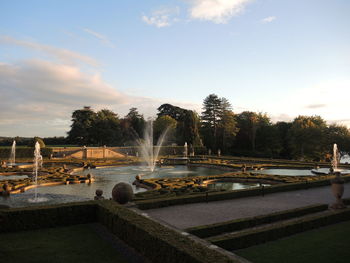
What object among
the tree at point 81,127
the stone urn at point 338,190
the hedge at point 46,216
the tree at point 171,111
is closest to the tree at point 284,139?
the tree at point 171,111

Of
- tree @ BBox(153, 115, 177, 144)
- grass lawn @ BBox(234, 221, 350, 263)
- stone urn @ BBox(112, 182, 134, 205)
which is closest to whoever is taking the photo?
grass lawn @ BBox(234, 221, 350, 263)

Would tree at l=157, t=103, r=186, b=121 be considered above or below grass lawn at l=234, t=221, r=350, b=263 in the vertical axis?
above

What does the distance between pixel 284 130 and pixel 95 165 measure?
50743 millimetres

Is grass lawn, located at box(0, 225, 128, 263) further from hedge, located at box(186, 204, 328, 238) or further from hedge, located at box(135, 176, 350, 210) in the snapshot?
hedge, located at box(135, 176, 350, 210)

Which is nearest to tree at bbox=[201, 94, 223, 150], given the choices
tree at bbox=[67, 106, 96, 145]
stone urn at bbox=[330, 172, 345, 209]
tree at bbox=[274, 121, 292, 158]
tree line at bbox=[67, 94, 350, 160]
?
tree line at bbox=[67, 94, 350, 160]

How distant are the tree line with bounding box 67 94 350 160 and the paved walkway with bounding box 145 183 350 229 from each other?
43.4 meters

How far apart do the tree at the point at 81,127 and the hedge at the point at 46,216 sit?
6263 centimetres

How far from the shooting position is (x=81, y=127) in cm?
7025

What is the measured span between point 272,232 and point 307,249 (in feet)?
4.09

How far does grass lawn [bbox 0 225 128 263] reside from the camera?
720cm

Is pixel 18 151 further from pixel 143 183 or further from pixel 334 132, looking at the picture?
pixel 334 132

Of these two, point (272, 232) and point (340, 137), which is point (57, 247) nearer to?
point (272, 232)

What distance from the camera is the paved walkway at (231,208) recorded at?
36.6ft

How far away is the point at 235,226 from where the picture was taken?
978 cm
